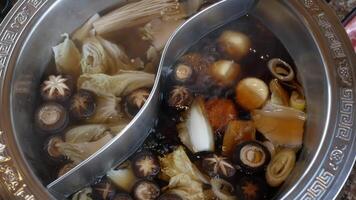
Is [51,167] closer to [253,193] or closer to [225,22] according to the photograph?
[253,193]

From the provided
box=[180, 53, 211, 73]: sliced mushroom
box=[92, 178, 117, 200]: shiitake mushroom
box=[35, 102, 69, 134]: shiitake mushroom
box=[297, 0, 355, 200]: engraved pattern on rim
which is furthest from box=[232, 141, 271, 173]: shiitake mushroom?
box=[35, 102, 69, 134]: shiitake mushroom

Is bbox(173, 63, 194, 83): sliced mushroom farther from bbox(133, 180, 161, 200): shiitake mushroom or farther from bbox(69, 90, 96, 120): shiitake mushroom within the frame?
bbox(133, 180, 161, 200): shiitake mushroom

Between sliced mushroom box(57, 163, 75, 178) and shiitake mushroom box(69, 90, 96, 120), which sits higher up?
shiitake mushroom box(69, 90, 96, 120)

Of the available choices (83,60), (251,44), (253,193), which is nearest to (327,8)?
(251,44)

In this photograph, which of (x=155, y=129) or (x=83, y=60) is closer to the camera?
(x=155, y=129)

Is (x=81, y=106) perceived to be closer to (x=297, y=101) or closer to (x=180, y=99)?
(x=180, y=99)

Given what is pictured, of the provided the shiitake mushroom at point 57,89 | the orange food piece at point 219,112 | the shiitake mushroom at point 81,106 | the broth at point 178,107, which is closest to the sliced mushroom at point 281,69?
the broth at point 178,107
